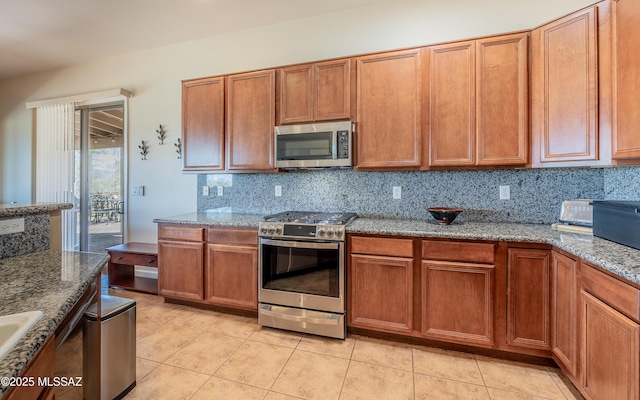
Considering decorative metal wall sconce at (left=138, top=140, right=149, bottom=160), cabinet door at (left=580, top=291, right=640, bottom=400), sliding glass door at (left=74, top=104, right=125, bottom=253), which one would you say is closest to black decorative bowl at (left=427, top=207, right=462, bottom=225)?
cabinet door at (left=580, top=291, right=640, bottom=400)

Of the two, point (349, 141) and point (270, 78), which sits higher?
point (270, 78)

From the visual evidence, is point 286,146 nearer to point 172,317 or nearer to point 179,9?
point 179,9

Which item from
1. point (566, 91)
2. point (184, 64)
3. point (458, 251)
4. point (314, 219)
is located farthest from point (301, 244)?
point (184, 64)

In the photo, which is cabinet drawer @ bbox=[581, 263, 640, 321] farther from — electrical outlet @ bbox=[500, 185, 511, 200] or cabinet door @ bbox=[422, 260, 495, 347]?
electrical outlet @ bbox=[500, 185, 511, 200]

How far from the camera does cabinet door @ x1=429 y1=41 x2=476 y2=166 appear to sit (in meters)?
2.30

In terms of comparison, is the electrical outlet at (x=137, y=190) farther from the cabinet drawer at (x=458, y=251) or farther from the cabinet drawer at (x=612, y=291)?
the cabinet drawer at (x=612, y=291)

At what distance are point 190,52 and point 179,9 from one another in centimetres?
71

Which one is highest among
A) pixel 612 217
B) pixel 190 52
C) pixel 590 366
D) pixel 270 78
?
pixel 190 52

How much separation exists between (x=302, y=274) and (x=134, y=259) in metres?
2.16

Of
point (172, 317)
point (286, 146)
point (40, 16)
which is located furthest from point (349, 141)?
point (40, 16)

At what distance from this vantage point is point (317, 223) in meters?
2.38

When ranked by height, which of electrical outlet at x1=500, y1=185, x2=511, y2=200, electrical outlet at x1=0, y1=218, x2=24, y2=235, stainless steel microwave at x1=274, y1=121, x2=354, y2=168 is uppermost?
stainless steel microwave at x1=274, y1=121, x2=354, y2=168

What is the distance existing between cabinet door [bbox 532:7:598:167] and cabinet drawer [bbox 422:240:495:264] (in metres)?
0.78

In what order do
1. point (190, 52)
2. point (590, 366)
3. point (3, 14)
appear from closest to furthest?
point (590, 366) → point (3, 14) → point (190, 52)
